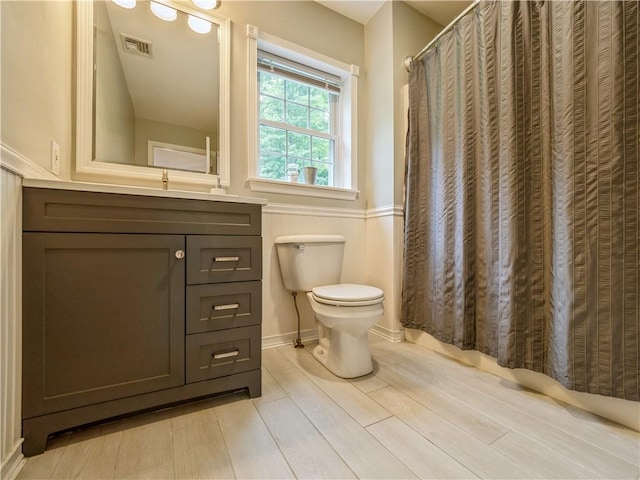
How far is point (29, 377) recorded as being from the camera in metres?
0.81

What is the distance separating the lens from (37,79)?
→ 0.96 metres

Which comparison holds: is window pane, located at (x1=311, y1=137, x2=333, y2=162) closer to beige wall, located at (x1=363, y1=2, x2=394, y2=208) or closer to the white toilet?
beige wall, located at (x1=363, y1=2, x2=394, y2=208)

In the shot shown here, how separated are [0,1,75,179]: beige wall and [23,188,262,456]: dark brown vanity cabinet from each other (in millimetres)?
226

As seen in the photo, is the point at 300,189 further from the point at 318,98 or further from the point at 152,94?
the point at 152,94

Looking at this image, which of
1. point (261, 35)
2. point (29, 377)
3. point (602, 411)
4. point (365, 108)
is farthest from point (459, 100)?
point (29, 377)

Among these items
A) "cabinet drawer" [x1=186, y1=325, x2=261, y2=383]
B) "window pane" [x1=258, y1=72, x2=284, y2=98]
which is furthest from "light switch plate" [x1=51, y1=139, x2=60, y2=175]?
"window pane" [x1=258, y1=72, x2=284, y2=98]

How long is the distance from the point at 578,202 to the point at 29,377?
188 cm

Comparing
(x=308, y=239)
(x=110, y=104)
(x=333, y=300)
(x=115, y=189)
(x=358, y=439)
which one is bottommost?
(x=358, y=439)

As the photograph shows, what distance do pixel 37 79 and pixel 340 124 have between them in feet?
5.52

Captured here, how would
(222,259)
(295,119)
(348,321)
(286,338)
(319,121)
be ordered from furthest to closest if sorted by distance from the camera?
(319,121) < (295,119) < (286,338) < (348,321) < (222,259)

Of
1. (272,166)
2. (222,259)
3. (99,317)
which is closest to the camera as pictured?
(99,317)

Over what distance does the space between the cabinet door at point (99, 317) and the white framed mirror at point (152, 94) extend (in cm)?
66

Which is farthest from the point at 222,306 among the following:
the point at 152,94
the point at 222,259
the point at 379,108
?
the point at 379,108

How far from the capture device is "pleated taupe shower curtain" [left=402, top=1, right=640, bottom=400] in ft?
3.06
